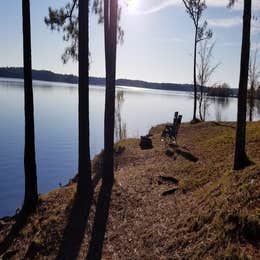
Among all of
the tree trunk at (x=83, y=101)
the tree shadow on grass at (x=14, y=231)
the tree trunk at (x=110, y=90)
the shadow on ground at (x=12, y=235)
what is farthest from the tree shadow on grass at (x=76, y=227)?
the tree shadow on grass at (x=14, y=231)

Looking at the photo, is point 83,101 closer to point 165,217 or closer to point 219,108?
point 165,217

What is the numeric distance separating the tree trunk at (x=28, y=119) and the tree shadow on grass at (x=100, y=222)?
2.03 meters

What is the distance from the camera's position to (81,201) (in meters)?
9.10

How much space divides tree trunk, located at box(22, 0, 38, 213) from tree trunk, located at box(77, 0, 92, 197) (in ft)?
4.37

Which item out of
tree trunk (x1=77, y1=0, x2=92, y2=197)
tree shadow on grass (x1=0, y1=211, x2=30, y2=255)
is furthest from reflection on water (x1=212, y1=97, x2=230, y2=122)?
tree shadow on grass (x1=0, y1=211, x2=30, y2=255)

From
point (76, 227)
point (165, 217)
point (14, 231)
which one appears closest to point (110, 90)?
point (76, 227)

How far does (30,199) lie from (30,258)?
2.77 m

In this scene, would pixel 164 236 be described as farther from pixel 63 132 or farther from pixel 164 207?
pixel 63 132

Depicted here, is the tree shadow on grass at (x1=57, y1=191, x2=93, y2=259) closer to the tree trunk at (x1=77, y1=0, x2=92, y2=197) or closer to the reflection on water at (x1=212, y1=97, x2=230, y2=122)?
the tree trunk at (x1=77, y1=0, x2=92, y2=197)

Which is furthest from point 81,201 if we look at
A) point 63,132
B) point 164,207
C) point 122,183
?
point 63,132

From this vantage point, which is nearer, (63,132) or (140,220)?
(140,220)

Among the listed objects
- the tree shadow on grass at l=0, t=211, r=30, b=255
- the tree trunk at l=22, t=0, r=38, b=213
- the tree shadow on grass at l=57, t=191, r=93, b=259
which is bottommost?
the tree shadow on grass at l=0, t=211, r=30, b=255

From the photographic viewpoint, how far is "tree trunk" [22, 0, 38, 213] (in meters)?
8.89

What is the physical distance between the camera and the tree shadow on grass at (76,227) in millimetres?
7027
